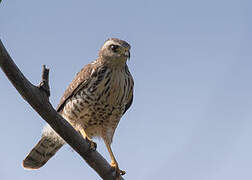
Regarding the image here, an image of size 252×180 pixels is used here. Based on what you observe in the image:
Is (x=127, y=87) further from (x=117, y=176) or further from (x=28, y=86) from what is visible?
(x=28, y=86)

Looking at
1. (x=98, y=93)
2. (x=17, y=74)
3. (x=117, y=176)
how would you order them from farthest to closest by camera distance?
(x=98, y=93)
(x=117, y=176)
(x=17, y=74)

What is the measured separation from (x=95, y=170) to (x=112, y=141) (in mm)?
1286

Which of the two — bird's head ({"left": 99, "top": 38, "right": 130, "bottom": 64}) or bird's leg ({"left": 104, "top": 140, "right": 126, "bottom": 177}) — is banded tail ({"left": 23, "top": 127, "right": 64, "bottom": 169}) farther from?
bird's head ({"left": 99, "top": 38, "right": 130, "bottom": 64})

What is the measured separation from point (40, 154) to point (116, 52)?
84.5 inches

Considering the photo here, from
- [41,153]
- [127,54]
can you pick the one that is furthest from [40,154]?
[127,54]

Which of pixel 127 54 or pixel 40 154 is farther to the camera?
pixel 40 154

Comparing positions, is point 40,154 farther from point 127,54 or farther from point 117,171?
point 127,54

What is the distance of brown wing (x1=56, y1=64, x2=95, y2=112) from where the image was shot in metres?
6.16

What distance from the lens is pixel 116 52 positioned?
20.4 feet

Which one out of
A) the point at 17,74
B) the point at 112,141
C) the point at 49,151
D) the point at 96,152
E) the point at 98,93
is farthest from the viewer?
the point at 49,151

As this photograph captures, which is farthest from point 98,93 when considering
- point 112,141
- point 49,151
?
point 49,151

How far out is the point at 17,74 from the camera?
12.7 feet

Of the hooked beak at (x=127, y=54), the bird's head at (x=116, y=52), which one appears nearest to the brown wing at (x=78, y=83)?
the bird's head at (x=116, y=52)

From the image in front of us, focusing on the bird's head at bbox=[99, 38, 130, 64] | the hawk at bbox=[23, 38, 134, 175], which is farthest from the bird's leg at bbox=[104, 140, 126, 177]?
the bird's head at bbox=[99, 38, 130, 64]
